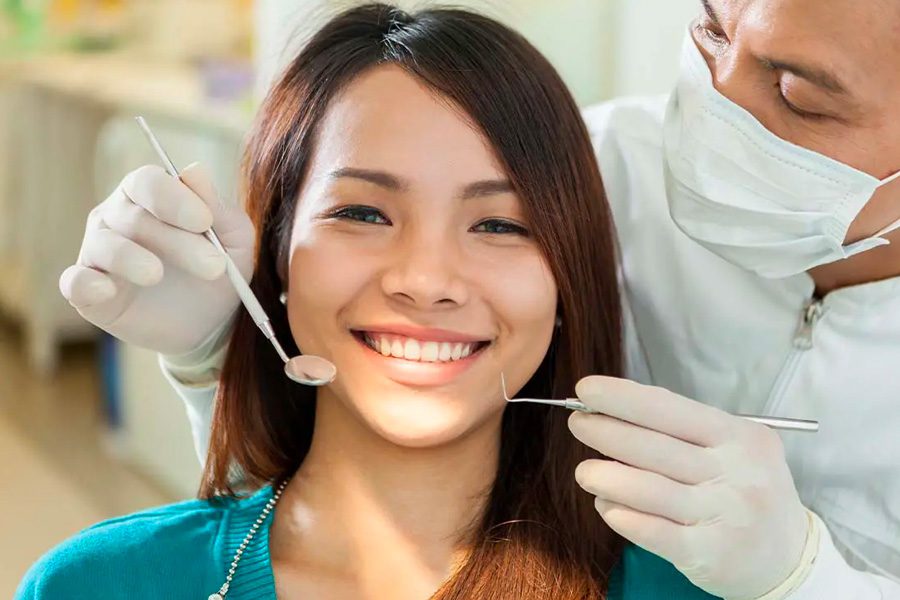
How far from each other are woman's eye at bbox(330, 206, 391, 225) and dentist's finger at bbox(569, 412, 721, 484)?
0.35m

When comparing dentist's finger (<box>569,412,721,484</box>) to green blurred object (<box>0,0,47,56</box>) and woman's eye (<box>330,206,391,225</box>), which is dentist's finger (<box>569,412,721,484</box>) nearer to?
woman's eye (<box>330,206,391,225</box>)

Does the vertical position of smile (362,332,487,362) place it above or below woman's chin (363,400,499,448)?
above

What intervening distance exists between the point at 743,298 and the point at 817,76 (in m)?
0.40

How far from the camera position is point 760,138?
126 centimetres

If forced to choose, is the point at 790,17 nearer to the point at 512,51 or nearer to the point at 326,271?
the point at 512,51

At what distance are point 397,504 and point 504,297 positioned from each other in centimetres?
27

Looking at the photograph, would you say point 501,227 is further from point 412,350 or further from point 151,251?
point 151,251

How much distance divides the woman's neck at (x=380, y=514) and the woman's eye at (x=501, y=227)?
0.24 metres

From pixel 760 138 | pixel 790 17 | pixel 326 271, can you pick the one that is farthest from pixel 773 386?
pixel 326 271

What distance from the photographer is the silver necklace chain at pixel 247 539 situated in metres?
1.24

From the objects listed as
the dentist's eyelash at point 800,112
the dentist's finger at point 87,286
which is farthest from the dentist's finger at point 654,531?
the dentist's finger at point 87,286

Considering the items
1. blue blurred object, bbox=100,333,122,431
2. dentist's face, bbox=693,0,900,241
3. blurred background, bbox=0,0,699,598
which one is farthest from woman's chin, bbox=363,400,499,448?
blue blurred object, bbox=100,333,122,431

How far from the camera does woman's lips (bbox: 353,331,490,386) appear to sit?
1.24 meters

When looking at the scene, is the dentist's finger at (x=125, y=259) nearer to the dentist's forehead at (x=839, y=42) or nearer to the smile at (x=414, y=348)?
the smile at (x=414, y=348)
